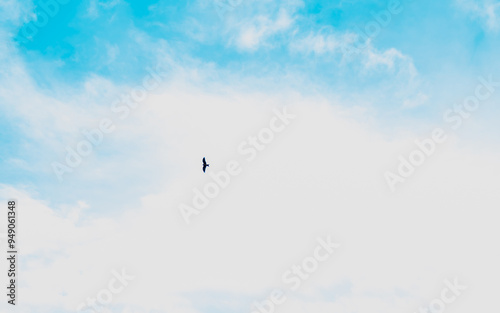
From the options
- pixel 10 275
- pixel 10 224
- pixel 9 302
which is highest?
pixel 10 224

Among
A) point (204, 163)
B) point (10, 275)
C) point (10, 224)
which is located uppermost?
point (204, 163)

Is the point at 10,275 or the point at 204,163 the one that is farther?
the point at 204,163

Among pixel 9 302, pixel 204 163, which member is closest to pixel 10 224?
pixel 9 302

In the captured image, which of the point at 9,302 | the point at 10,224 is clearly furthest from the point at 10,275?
the point at 10,224

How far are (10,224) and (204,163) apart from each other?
2645 centimetres

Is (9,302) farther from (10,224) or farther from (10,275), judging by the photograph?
(10,224)

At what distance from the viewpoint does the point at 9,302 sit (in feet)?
135

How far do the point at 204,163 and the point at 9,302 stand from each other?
3052cm

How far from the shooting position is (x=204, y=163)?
54.6 meters

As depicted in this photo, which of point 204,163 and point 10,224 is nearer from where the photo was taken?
point 10,224

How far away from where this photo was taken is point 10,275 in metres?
41.2

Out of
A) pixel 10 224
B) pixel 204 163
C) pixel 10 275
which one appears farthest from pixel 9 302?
pixel 204 163

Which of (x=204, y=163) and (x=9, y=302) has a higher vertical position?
(x=204, y=163)

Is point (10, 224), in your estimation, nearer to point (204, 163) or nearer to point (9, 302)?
point (9, 302)
